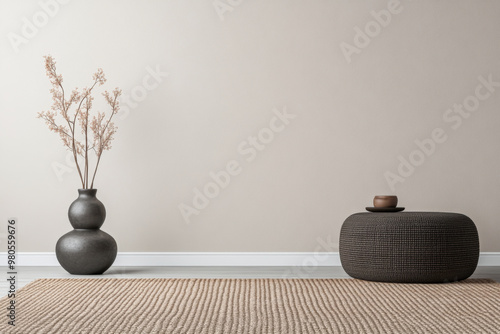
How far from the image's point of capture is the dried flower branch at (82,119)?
4.12m

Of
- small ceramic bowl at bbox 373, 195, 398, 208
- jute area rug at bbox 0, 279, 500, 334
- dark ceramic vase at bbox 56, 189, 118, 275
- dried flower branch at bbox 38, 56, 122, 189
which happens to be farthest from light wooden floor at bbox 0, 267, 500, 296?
dried flower branch at bbox 38, 56, 122, 189

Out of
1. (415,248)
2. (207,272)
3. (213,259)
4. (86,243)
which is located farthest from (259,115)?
(415,248)

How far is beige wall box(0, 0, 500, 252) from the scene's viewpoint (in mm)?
4383

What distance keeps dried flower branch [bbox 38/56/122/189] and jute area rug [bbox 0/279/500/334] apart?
98 centimetres

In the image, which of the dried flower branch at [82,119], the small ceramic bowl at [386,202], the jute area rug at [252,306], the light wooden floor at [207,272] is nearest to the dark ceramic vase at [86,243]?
the light wooden floor at [207,272]

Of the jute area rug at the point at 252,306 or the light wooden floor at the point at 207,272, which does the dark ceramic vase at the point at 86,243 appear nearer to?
the light wooden floor at the point at 207,272

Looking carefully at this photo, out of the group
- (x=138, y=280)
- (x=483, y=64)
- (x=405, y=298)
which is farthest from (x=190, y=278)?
(x=483, y=64)

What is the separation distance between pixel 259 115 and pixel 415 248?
5.03ft

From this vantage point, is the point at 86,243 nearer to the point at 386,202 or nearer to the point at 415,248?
the point at 386,202

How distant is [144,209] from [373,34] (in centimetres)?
194

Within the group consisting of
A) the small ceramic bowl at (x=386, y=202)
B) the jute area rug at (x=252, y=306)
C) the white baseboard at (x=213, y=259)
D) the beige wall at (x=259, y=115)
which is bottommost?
the white baseboard at (x=213, y=259)

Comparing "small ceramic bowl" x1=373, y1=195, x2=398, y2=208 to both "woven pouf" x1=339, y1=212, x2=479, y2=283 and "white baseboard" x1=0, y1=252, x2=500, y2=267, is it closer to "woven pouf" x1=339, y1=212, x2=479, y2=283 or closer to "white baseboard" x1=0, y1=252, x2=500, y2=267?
"woven pouf" x1=339, y1=212, x2=479, y2=283

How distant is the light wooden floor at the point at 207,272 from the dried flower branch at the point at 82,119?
58 centimetres

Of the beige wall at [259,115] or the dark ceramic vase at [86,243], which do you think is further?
the beige wall at [259,115]
